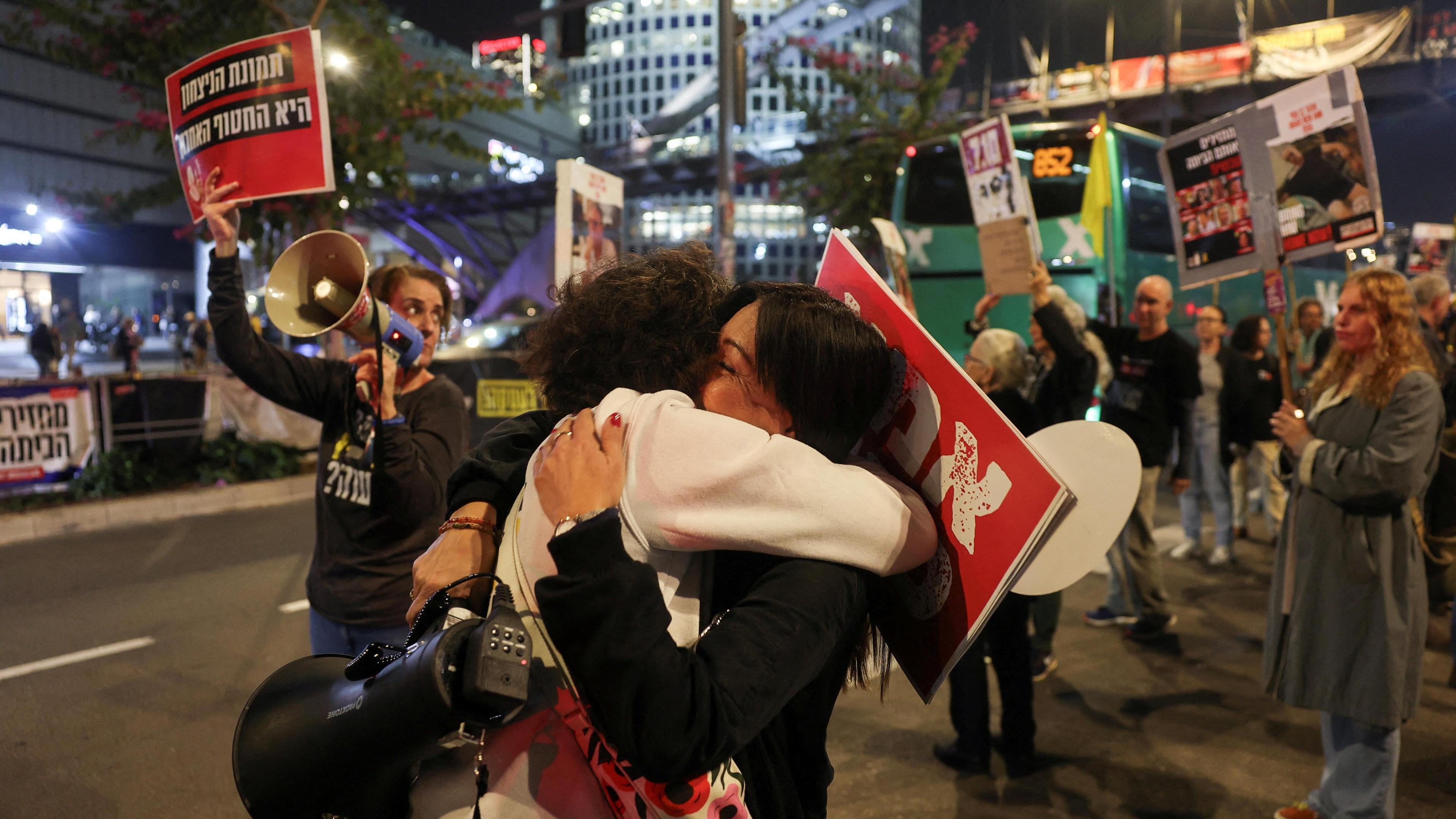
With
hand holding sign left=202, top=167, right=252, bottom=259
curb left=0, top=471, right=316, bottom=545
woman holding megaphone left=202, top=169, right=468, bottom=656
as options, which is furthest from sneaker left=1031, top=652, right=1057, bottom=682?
curb left=0, top=471, right=316, bottom=545

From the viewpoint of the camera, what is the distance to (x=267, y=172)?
10.8 feet

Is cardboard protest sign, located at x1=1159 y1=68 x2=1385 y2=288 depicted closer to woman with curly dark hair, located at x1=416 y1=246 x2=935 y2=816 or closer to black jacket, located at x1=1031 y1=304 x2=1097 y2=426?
black jacket, located at x1=1031 y1=304 x2=1097 y2=426

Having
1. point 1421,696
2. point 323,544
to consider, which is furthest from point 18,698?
point 1421,696

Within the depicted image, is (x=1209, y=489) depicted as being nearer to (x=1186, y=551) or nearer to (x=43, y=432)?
(x=1186, y=551)

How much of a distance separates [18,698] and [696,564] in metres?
4.81

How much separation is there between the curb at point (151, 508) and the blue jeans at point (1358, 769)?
7.32 m

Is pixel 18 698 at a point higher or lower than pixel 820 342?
lower

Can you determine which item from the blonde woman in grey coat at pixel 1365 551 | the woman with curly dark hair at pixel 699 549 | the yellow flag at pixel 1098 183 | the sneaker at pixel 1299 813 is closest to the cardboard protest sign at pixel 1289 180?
the blonde woman in grey coat at pixel 1365 551

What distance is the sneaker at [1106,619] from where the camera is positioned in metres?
5.81

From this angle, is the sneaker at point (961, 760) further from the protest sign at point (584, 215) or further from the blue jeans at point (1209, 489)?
the blue jeans at point (1209, 489)

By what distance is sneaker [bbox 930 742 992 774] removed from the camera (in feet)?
12.7

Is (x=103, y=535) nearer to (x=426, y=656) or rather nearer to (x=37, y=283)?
(x=426, y=656)

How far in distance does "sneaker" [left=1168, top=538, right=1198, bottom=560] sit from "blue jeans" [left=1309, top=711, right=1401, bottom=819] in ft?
14.3

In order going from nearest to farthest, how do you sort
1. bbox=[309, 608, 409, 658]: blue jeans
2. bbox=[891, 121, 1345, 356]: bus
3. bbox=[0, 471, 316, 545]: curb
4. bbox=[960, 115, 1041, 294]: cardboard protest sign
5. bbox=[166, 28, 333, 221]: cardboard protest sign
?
bbox=[309, 608, 409, 658]: blue jeans → bbox=[166, 28, 333, 221]: cardboard protest sign → bbox=[960, 115, 1041, 294]: cardboard protest sign → bbox=[0, 471, 316, 545]: curb → bbox=[891, 121, 1345, 356]: bus
